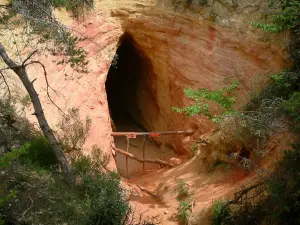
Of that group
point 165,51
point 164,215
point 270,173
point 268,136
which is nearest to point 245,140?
point 268,136

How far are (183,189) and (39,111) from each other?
382 cm

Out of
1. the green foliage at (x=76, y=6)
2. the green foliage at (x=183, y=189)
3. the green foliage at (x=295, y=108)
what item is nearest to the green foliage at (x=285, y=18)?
the green foliage at (x=295, y=108)

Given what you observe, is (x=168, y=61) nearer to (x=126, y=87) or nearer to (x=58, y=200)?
(x=126, y=87)

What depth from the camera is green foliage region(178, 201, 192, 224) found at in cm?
832

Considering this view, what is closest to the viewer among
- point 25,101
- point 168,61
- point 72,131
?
point 25,101

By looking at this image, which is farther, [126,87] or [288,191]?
[126,87]

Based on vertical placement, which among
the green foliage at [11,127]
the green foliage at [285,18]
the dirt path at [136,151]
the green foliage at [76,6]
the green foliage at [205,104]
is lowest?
the dirt path at [136,151]

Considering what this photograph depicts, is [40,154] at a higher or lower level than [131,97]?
higher

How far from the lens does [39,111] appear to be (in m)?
7.29

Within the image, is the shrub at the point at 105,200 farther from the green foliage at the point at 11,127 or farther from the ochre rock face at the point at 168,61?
the ochre rock face at the point at 168,61

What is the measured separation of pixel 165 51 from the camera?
1193 cm

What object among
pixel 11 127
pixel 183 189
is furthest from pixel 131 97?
pixel 11 127

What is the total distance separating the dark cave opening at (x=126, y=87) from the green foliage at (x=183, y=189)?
18.3 ft

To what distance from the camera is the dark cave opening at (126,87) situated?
47.5ft
